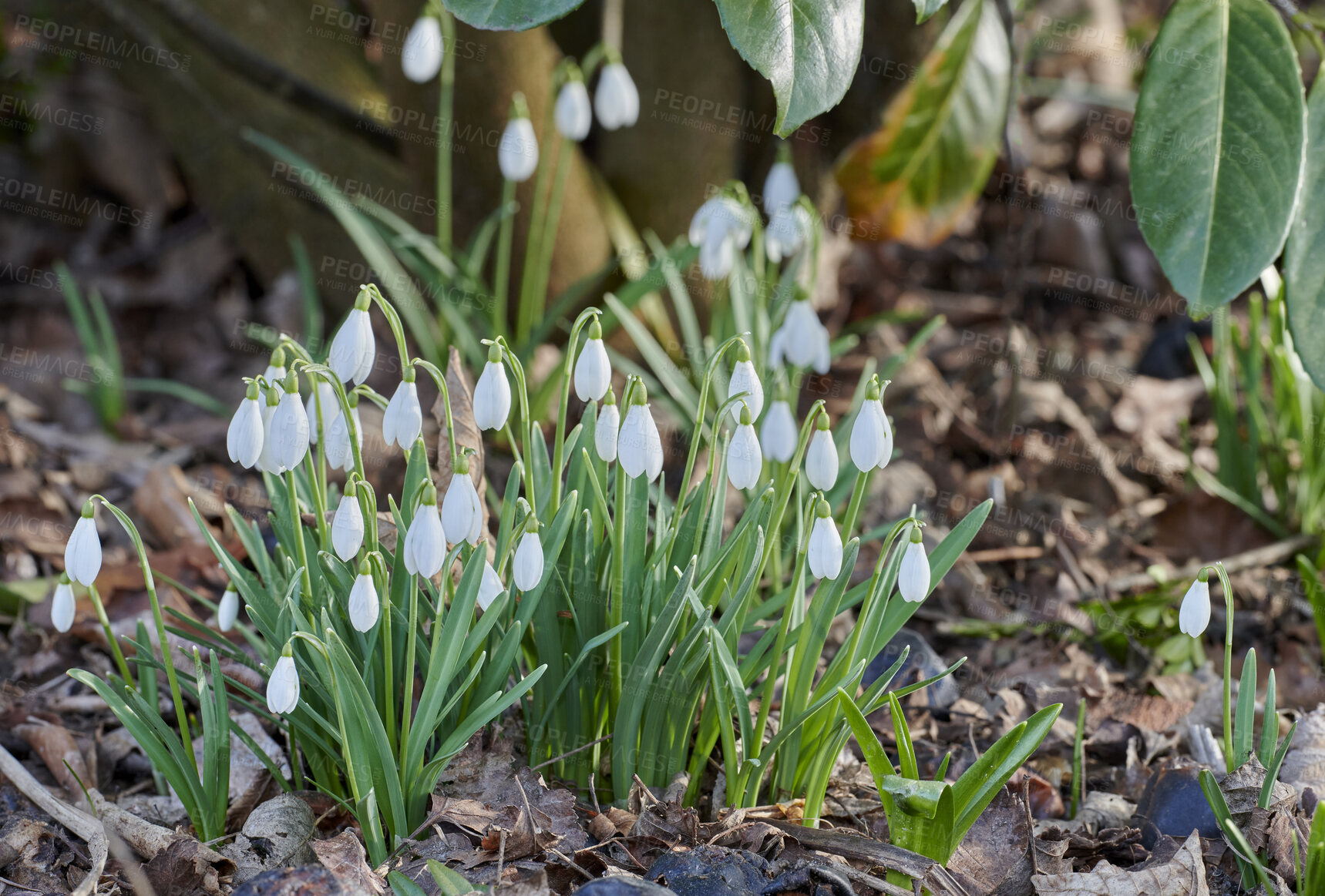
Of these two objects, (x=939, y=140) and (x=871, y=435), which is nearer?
(x=871, y=435)

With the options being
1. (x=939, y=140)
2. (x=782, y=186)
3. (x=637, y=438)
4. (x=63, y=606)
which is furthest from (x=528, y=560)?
(x=939, y=140)

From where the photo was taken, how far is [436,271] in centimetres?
303

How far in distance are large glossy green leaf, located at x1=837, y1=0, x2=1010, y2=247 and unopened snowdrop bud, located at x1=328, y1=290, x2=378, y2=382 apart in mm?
1938

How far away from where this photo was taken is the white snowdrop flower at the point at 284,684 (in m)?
1.40

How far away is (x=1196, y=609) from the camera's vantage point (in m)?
1.62

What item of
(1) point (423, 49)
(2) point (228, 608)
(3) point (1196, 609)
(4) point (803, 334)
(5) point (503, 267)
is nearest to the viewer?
(3) point (1196, 609)

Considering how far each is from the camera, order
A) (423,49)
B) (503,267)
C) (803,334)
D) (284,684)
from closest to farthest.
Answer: (284,684)
(803,334)
(423,49)
(503,267)

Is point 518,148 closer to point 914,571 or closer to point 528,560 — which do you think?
point 528,560

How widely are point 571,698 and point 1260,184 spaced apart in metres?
1.40

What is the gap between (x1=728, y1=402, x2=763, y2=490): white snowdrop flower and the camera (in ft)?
5.07

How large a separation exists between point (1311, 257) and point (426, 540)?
1.52 m

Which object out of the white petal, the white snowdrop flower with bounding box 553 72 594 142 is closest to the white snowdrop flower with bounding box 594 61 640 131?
the white snowdrop flower with bounding box 553 72 594 142

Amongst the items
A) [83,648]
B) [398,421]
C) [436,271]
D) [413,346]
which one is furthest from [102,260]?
[398,421]

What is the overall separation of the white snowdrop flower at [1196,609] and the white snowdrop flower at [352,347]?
126 cm
